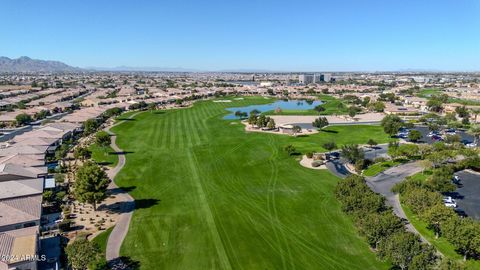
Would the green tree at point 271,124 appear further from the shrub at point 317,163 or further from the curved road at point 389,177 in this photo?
the shrub at point 317,163

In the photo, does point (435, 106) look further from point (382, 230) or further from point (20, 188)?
point (20, 188)

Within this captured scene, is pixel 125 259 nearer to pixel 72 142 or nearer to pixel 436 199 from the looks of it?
pixel 436 199

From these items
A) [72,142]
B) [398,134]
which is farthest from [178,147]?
[398,134]

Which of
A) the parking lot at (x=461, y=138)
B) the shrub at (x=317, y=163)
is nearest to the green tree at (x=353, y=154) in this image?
the shrub at (x=317, y=163)

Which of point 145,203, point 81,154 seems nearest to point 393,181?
point 145,203

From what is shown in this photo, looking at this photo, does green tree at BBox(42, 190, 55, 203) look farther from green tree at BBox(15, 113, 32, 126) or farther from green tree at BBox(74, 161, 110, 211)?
green tree at BBox(15, 113, 32, 126)

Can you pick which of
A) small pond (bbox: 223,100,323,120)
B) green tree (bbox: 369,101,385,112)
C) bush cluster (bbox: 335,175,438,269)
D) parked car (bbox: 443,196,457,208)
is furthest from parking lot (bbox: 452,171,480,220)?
green tree (bbox: 369,101,385,112)
